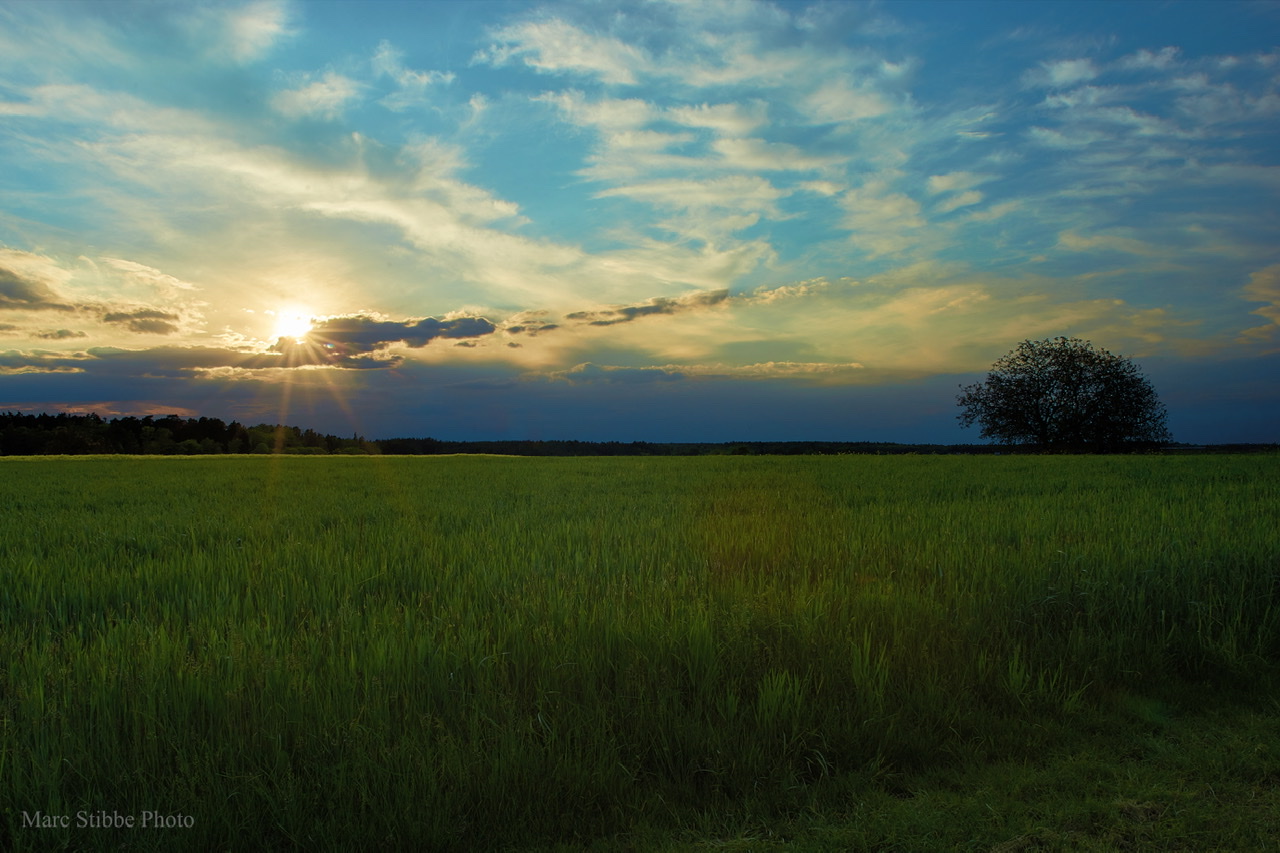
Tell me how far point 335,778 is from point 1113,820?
129 inches

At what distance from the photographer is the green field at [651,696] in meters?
2.70

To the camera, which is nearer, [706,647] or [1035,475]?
[706,647]

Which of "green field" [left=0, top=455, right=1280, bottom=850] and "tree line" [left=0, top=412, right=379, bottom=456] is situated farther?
"tree line" [left=0, top=412, right=379, bottom=456]

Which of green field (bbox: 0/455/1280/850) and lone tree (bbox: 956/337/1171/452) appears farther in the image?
lone tree (bbox: 956/337/1171/452)

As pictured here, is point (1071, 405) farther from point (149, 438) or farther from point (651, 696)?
point (149, 438)

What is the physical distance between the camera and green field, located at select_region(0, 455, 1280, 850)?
270cm

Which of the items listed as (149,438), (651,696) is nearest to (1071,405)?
(651,696)

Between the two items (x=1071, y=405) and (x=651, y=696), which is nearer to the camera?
(x=651, y=696)

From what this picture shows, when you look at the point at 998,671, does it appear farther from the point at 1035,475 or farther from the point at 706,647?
the point at 1035,475

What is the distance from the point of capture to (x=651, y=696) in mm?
3418

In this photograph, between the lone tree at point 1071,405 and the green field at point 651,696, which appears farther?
the lone tree at point 1071,405

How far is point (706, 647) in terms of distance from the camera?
3730mm

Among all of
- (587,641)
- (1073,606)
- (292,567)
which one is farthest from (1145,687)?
(292,567)

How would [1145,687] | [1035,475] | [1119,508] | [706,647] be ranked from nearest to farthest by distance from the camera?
[706,647] < [1145,687] < [1119,508] < [1035,475]
